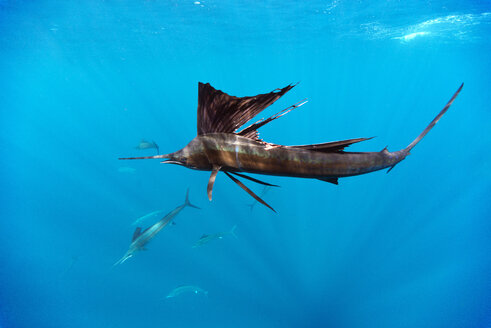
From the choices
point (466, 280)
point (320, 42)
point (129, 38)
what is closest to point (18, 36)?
point (129, 38)

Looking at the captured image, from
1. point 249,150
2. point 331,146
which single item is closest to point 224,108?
point 249,150

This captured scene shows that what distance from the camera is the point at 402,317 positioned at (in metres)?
8.60

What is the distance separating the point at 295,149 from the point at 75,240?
22937 millimetres

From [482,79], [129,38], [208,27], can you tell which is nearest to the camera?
[208,27]

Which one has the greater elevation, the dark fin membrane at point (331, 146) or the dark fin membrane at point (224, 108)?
the dark fin membrane at point (224, 108)

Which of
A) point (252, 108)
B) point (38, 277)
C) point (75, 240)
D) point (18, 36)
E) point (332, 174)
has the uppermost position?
point (18, 36)

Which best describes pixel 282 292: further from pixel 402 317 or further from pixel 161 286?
pixel 161 286

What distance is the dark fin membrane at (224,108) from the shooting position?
103cm

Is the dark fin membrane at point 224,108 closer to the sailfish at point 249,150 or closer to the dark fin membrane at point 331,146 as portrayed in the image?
the sailfish at point 249,150

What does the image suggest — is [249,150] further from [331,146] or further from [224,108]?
[331,146]

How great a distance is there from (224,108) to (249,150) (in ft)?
0.79

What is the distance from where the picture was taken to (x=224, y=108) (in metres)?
1.07

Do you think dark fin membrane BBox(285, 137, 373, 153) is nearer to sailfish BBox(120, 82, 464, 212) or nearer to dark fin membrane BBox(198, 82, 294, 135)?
sailfish BBox(120, 82, 464, 212)

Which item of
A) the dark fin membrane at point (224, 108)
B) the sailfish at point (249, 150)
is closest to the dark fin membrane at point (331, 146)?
the sailfish at point (249, 150)
